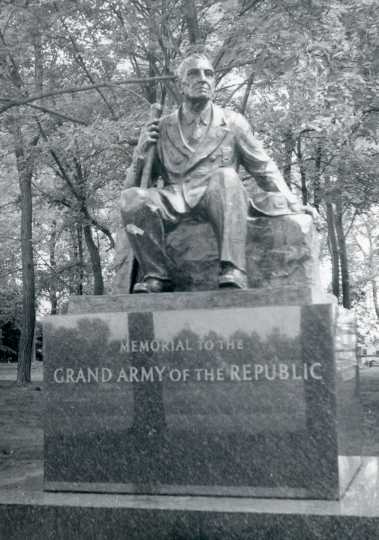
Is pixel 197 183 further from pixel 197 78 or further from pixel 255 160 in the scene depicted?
pixel 197 78

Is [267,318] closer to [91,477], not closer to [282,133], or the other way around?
[91,477]

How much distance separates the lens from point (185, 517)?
406cm

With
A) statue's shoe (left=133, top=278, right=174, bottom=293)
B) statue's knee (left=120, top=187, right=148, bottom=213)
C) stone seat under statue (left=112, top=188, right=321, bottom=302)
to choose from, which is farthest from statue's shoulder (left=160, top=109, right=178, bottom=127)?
statue's shoe (left=133, top=278, right=174, bottom=293)

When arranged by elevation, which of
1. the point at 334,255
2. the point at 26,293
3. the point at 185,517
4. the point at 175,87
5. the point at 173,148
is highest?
the point at 175,87

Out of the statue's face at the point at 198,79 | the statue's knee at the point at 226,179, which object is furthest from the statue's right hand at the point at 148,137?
the statue's knee at the point at 226,179

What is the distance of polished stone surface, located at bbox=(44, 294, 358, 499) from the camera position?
14.2ft

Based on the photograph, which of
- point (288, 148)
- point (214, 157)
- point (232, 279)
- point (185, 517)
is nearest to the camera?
point (185, 517)

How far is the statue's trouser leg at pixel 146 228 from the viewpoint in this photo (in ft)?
16.4

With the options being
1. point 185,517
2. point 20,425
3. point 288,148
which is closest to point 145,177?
point 185,517

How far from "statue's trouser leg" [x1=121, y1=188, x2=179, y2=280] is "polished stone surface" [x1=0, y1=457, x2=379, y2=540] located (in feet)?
4.91

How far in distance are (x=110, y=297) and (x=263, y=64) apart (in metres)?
6.21

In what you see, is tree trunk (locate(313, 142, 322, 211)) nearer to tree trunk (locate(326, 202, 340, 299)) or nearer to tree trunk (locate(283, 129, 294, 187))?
tree trunk (locate(283, 129, 294, 187))

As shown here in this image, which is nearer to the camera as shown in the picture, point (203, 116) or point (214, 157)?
point (214, 157)

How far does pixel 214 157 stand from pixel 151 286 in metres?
1.06
